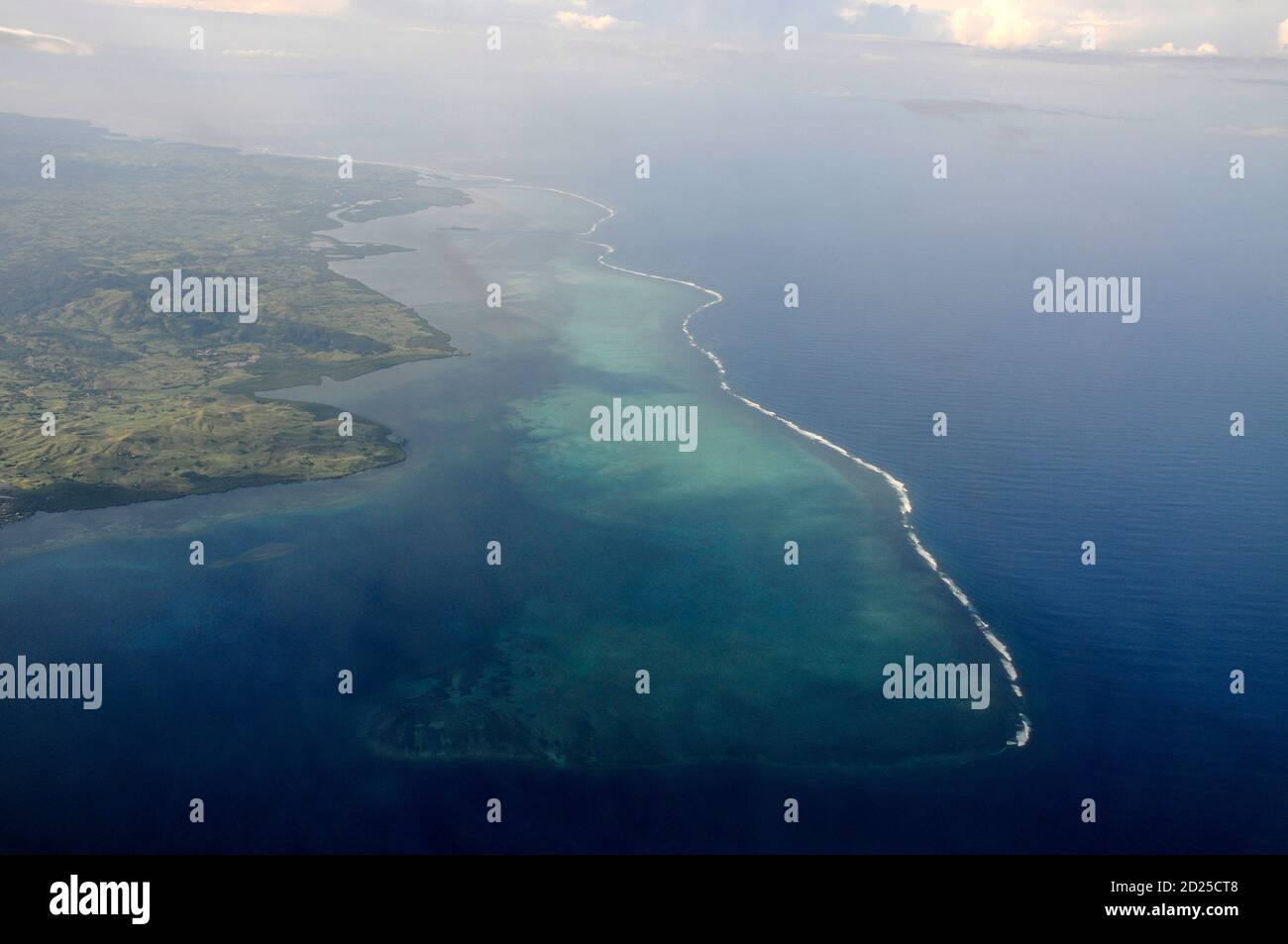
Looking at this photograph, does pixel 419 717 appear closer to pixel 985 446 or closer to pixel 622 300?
pixel 985 446

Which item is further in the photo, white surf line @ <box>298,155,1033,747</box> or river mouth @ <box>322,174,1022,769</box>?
white surf line @ <box>298,155,1033,747</box>

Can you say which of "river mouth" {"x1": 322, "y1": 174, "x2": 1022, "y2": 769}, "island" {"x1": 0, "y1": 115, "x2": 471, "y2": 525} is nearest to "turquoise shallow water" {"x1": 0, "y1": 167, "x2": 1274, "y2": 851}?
"river mouth" {"x1": 322, "y1": 174, "x2": 1022, "y2": 769}

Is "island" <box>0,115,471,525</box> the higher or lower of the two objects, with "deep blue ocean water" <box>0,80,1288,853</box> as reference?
higher

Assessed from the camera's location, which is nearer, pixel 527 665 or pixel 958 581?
pixel 527 665

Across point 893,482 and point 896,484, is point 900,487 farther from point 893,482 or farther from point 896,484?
point 893,482

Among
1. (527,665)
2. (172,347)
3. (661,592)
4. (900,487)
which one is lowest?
(527,665)

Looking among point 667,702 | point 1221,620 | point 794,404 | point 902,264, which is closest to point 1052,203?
point 902,264

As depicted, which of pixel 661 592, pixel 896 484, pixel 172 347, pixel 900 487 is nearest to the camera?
pixel 661 592

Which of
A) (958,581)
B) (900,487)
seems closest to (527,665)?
(958,581)

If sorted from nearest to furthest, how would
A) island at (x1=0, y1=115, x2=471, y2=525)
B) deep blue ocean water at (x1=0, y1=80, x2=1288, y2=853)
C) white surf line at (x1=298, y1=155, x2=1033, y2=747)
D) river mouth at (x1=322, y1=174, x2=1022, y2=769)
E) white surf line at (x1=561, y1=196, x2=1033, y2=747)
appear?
deep blue ocean water at (x1=0, y1=80, x2=1288, y2=853)
river mouth at (x1=322, y1=174, x2=1022, y2=769)
white surf line at (x1=561, y1=196, x2=1033, y2=747)
white surf line at (x1=298, y1=155, x2=1033, y2=747)
island at (x1=0, y1=115, x2=471, y2=525)

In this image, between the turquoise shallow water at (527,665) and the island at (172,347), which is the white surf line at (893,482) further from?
the island at (172,347)

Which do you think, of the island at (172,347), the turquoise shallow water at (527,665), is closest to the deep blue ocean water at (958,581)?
the turquoise shallow water at (527,665)

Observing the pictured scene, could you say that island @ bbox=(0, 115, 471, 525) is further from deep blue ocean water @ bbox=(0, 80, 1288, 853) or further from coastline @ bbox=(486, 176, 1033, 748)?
coastline @ bbox=(486, 176, 1033, 748)
